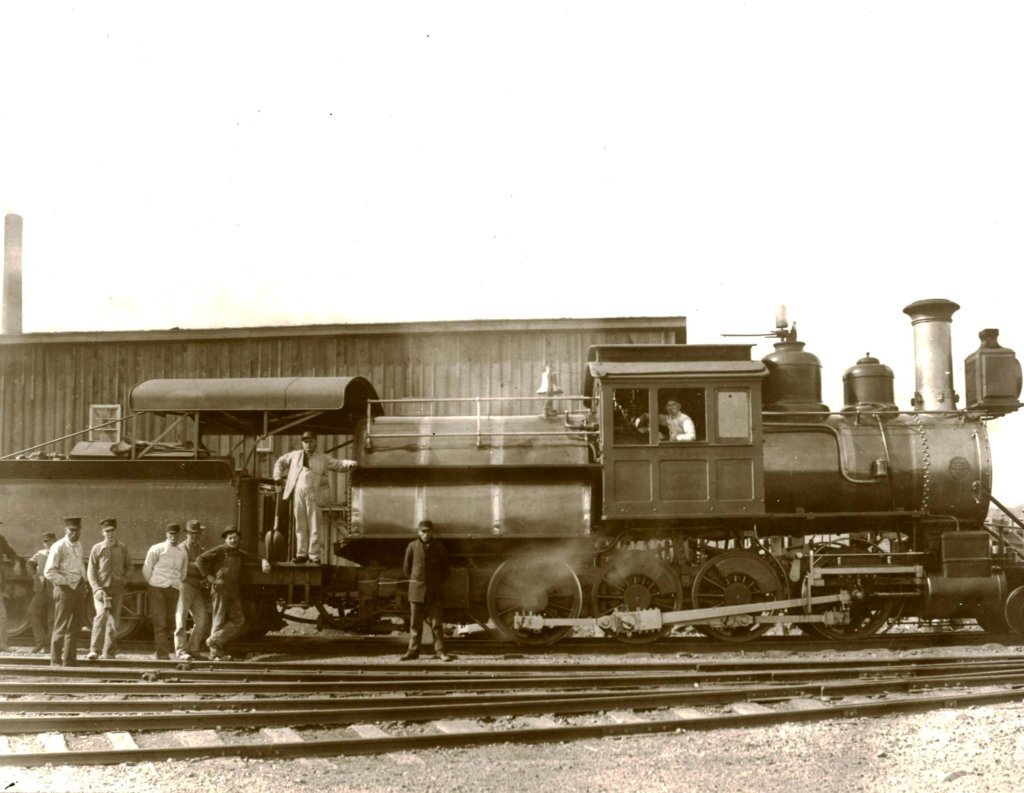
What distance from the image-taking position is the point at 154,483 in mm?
12023

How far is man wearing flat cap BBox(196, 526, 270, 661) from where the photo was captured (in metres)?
11.0

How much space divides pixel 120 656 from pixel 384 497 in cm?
350

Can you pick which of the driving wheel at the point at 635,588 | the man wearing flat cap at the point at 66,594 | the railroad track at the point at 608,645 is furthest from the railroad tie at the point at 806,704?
the man wearing flat cap at the point at 66,594

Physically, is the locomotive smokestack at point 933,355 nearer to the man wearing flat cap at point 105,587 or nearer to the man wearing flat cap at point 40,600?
the man wearing flat cap at point 105,587

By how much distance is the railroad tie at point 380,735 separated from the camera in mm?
6434

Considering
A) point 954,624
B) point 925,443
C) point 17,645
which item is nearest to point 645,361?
point 925,443

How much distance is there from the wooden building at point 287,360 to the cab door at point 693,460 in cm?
561

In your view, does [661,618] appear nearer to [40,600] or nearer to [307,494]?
[307,494]

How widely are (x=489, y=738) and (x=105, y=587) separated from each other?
18.9 ft

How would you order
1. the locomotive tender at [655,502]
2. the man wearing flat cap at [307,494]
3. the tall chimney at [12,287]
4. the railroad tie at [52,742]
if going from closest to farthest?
the railroad tie at [52,742], the locomotive tender at [655,502], the man wearing flat cap at [307,494], the tall chimney at [12,287]

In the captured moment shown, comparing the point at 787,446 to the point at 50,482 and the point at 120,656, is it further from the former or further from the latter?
the point at 50,482

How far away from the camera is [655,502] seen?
11133 mm

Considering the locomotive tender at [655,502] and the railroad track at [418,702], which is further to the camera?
the locomotive tender at [655,502]

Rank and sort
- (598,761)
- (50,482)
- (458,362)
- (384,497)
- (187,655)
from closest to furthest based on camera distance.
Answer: (598,761) < (187,655) < (384,497) < (50,482) < (458,362)
